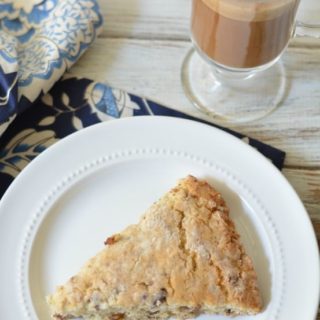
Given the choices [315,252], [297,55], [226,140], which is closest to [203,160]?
[226,140]

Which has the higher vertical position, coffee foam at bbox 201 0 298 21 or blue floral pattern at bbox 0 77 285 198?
coffee foam at bbox 201 0 298 21

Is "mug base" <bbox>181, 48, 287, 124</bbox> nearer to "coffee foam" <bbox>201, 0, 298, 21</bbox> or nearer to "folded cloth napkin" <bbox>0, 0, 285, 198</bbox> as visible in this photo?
"folded cloth napkin" <bbox>0, 0, 285, 198</bbox>

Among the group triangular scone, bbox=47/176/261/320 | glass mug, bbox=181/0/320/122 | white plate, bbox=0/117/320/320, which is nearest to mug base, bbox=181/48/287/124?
glass mug, bbox=181/0/320/122

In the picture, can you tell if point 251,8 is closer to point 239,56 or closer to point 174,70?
point 239,56

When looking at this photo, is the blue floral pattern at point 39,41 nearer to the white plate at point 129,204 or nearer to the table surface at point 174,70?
the table surface at point 174,70

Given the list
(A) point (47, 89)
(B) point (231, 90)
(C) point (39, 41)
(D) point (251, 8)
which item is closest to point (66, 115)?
(A) point (47, 89)

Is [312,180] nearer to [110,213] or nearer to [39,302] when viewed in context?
[110,213]
